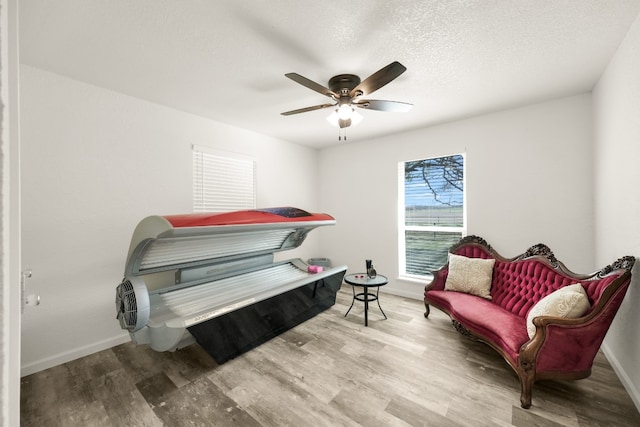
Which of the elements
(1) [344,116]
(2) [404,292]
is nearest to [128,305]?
(1) [344,116]

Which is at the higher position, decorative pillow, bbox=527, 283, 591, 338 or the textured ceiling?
the textured ceiling

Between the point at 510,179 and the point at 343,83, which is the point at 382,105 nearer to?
the point at 343,83

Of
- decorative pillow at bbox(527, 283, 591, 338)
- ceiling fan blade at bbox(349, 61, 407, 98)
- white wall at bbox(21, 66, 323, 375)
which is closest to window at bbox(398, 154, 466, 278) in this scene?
decorative pillow at bbox(527, 283, 591, 338)

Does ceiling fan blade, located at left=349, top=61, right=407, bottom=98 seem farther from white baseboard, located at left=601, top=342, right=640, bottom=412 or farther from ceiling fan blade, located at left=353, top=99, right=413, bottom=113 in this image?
white baseboard, located at left=601, top=342, right=640, bottom=412

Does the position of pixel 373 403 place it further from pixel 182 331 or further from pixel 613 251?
pixel 613 251

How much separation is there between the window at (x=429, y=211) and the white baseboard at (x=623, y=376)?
5.70ft

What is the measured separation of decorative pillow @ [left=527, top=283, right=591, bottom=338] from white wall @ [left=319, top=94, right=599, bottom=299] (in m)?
1.22

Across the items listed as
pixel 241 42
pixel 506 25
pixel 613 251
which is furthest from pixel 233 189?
pixel 613 251

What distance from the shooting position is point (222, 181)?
3.63 meters

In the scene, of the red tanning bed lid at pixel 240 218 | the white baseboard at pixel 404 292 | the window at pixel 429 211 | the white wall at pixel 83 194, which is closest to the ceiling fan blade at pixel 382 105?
the red tanning bed lid at pixel 240 218

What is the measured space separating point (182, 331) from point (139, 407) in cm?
59

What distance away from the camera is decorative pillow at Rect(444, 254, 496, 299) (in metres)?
2.98

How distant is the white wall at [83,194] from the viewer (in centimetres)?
228

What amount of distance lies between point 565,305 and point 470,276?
3.74 ft
